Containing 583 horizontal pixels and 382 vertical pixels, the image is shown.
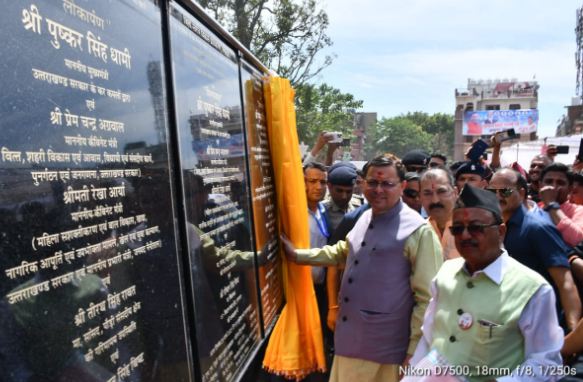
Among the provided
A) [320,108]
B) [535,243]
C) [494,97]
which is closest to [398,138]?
[494,97]

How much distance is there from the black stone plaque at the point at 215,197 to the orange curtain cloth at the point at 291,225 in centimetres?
51

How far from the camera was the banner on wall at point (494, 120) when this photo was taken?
1586 inches

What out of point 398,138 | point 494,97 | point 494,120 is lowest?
point 398,138

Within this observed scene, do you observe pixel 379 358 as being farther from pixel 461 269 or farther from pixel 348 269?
pixel 461 269

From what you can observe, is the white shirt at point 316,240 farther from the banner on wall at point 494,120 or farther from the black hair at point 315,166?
the banner on wall at point 494,120

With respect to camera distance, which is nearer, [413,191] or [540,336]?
[540,336]

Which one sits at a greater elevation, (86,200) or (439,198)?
(86,200)

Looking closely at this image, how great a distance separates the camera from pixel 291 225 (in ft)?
10.2

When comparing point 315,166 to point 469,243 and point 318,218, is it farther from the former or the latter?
point 469,243

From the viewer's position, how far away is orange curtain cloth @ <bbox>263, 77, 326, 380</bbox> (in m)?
3.00

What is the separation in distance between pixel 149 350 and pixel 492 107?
81575 millimetres

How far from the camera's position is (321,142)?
4.23m

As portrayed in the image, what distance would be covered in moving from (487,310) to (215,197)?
118 centimetres

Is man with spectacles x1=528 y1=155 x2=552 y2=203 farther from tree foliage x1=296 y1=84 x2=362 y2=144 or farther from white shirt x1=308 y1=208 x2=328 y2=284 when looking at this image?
tree foliage x1=296 y1=84 x2=362 y2=144
